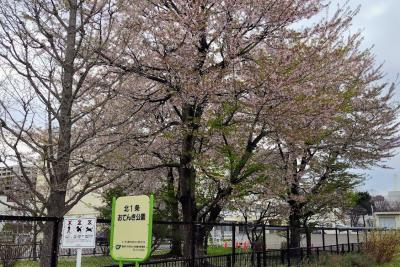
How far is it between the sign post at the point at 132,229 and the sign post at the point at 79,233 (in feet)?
0.96

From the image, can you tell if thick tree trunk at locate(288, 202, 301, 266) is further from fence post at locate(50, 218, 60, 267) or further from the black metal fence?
fence post at locate(50, 218, 60, 267)

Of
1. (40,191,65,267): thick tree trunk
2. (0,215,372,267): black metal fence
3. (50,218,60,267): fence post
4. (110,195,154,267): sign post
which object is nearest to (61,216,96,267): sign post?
(110,195,154,267): sign post

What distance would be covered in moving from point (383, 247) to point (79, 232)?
571 inches


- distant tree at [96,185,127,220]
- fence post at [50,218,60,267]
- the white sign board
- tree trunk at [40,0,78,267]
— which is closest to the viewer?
the white sign board

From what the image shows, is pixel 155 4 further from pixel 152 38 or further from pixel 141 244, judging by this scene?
pixel 141 244

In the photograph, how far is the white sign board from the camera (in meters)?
6.04

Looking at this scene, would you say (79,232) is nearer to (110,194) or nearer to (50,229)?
(50,229)

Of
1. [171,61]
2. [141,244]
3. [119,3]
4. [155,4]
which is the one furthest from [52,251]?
[155,4]

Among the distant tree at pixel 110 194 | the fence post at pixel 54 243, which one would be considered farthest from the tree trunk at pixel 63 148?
the distant tree at pixel 110 194

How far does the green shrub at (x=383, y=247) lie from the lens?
1723 cm

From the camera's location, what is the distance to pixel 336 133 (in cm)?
1912

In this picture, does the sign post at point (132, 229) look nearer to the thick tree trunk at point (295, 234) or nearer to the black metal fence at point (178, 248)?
the black metal fence at point (178, 248)

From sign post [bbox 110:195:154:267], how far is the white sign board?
0.29 metres

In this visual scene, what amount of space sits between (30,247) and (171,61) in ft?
17.8
